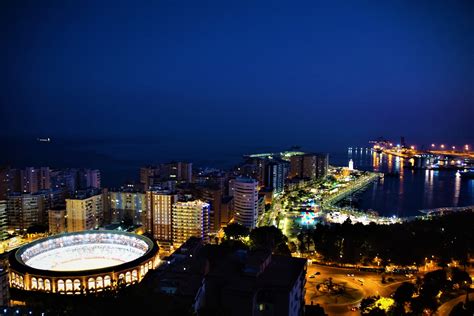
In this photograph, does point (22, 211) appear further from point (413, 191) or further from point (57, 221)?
point (413, 191)

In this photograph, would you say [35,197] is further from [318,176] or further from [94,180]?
[318,176]

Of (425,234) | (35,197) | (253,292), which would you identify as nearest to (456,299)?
(425,234)

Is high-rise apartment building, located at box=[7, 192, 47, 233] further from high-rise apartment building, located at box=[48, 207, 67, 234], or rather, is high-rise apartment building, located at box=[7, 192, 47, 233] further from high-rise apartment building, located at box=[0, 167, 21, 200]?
high-rise apartment building, located at box=[0, 167, 21, 200]

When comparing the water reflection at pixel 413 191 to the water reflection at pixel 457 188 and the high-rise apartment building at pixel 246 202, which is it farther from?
the high-rise apartment building at pixel 246 202

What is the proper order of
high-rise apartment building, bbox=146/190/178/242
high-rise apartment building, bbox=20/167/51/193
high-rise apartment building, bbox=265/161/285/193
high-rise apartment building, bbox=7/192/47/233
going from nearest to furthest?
high-rise apartment building, bbox=146/190/178/242 < high-rise apartment building, bbox=7/192/47/233 < high-rise apartment building, bbox=20/167/51/193 < high-rise apartment building, bbox=265/161/285/193

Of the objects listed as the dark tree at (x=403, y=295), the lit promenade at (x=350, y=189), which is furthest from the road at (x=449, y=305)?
the lit promenade at (x=350, y=189)

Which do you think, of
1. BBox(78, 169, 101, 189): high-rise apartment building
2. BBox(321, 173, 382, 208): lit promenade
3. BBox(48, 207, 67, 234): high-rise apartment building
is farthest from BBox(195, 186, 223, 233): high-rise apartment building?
BBox(78, 169, 101, 189): high-rise apartment building
